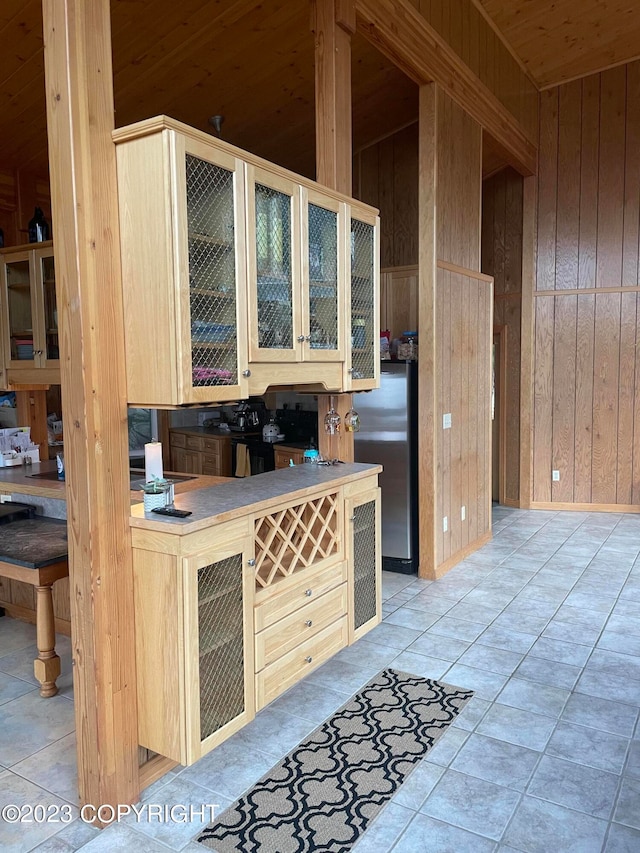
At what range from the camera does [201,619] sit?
220cm

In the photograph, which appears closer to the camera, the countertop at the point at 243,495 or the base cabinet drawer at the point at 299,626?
the countertop at the point at 243,495

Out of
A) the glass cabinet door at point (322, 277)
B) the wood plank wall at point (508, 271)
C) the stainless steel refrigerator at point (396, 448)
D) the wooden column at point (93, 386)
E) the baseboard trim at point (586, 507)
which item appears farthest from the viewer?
the wood plank wall at point (508, 271)

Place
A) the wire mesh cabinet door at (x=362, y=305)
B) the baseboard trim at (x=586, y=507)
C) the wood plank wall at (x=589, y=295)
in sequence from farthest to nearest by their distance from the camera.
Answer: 1. the baseboard trim at (x=586, y=507)
2. the wood plank wall at (x=589, y=295)
3. the wire mesh cabinet door at (x=362, y=305)

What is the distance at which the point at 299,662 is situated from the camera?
109 inches

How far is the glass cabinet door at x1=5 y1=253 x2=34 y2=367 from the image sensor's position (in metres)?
4.28

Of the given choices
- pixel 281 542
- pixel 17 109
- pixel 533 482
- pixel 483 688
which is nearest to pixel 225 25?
pixel 17 109

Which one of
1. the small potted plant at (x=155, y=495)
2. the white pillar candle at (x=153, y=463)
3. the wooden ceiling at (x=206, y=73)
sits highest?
the wooden ceiling at (x=206, y=73)

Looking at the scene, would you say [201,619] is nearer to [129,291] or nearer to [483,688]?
[129,291]

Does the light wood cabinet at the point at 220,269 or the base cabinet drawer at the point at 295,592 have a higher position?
the light wood cabinet at the point at 220,269

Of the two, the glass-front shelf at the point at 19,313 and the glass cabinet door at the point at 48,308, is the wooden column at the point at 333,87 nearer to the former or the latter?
the glass cabinet door at the point at 48,308

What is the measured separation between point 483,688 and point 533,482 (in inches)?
164

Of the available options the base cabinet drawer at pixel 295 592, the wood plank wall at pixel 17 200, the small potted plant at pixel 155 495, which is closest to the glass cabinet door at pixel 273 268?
the small potted plant at pixel 155 495

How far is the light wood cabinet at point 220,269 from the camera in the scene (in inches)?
80.8

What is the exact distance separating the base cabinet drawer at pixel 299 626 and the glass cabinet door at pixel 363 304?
1040mm
